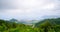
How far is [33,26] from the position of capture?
3.02m

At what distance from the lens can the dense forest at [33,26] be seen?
9.76 feet

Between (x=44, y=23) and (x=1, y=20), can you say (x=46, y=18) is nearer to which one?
(x=44, y=23)

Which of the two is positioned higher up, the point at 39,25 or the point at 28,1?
the point at 28,1

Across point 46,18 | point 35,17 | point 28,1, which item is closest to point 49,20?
point 46,18

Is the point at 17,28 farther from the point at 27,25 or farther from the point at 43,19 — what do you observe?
the point at 43,19

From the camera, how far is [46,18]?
310 cm

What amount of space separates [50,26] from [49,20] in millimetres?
121

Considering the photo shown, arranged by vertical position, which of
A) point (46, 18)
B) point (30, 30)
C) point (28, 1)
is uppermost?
point (28, 1)

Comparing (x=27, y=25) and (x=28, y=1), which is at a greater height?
(x=28, y=1)

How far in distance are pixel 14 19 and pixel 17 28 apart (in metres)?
0.20

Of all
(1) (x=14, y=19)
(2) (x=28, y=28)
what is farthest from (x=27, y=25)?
(1) (x=14, y=19)

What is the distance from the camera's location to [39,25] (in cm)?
302

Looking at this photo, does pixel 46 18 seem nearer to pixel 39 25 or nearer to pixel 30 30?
pixel 39 25

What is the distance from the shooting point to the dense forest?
2975mm
